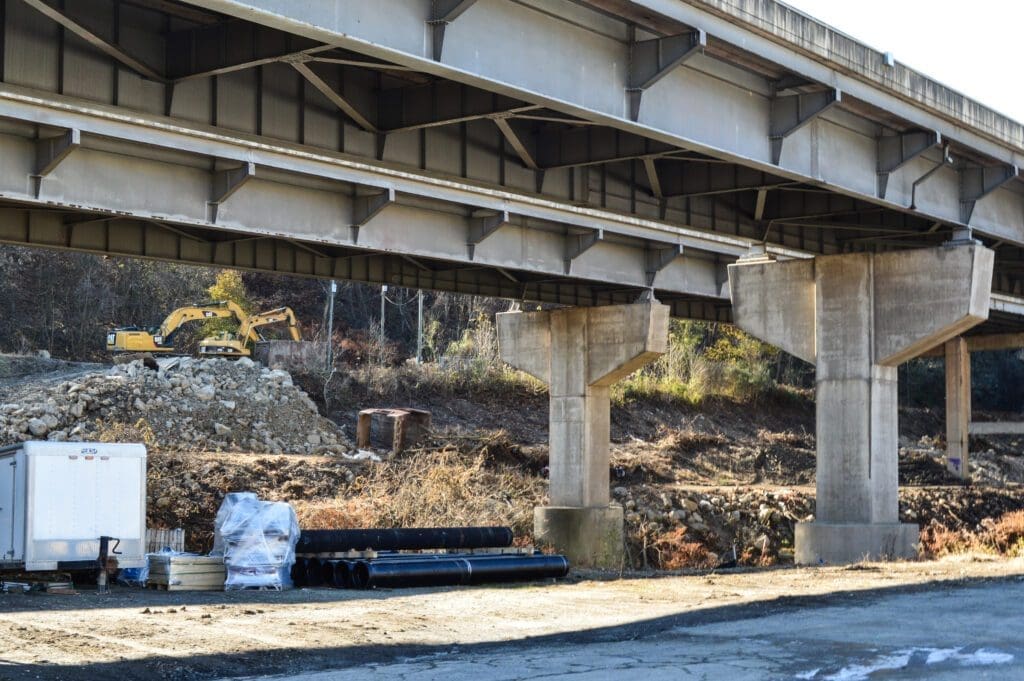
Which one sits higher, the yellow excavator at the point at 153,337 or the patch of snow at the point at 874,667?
the yellow excavator at the point at 153,337

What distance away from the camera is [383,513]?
30.9 m

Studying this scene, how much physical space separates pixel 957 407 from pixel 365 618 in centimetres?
4901

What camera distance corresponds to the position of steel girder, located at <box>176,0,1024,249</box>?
1440cm

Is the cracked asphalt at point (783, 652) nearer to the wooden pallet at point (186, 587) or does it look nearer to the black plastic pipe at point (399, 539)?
the wooden pallet at point (186, 587)

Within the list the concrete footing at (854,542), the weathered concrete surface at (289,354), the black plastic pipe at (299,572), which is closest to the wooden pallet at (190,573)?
the black plastic pipe at (299,572)

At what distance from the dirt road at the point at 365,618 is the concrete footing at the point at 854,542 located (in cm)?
351

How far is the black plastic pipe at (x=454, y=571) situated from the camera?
22.1 m

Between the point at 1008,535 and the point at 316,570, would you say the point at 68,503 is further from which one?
the point at 1008,535

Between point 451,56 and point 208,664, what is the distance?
706cm

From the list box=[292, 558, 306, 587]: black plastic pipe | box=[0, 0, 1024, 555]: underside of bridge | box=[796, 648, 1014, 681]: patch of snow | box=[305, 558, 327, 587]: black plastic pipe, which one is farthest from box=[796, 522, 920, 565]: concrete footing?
box=[796, 648, 1014, 681]: patch of snow

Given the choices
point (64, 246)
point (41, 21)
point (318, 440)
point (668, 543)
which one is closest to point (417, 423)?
point (318, 440)

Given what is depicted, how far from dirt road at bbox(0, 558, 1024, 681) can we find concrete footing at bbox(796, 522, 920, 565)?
11.5 ft

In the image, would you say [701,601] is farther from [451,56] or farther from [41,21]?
[41,21]

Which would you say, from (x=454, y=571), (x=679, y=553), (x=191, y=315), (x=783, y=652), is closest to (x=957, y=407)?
(x=679, y=553)
